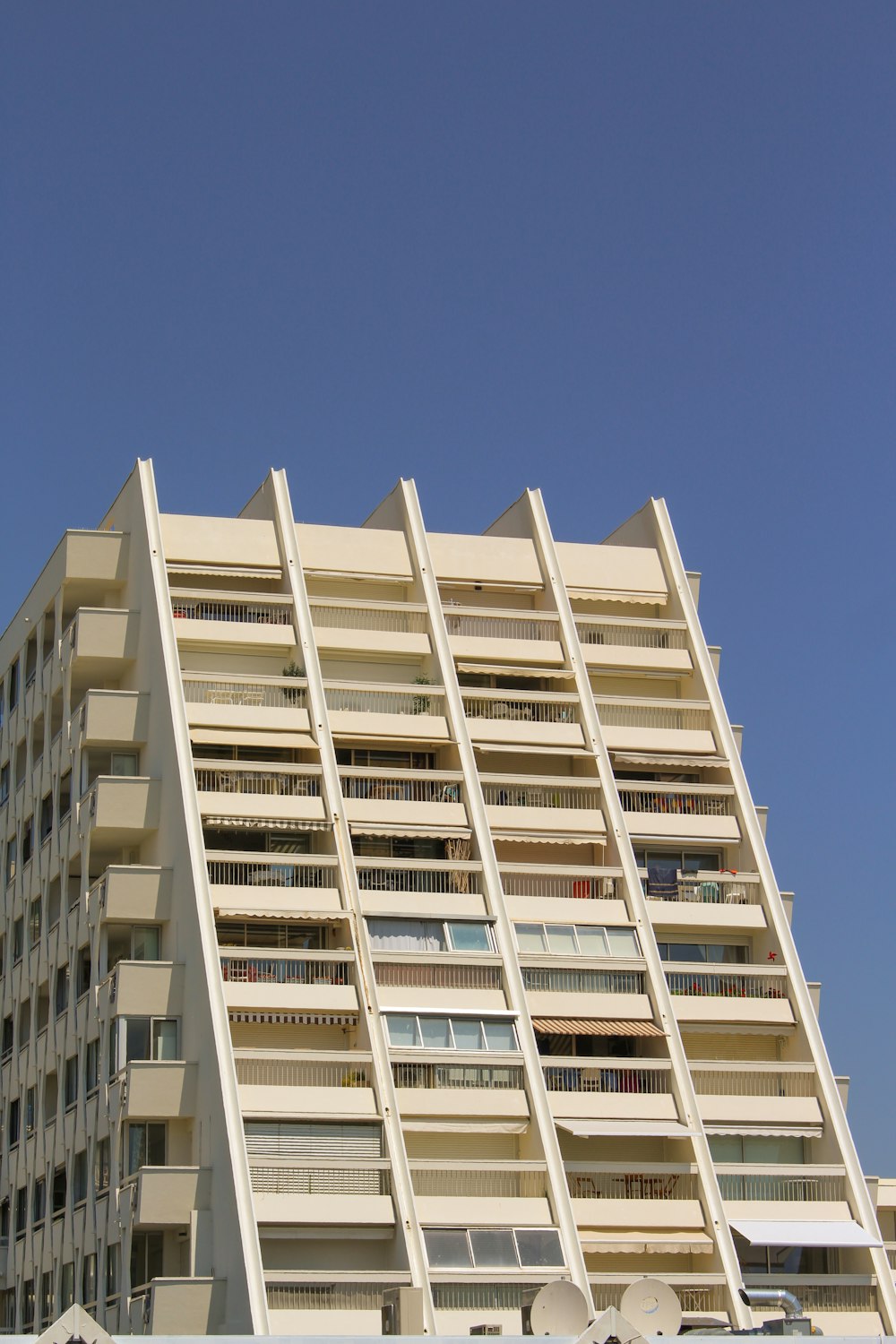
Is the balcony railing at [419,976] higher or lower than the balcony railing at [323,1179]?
higher

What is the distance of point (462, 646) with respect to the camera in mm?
59906

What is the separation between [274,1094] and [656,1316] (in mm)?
13149

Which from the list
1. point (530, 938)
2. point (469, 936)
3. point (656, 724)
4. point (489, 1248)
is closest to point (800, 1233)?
point (489, 1248)

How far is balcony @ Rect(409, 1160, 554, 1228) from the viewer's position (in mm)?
47625

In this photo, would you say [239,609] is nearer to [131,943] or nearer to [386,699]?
[386,699]

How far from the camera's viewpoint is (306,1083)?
4909cm

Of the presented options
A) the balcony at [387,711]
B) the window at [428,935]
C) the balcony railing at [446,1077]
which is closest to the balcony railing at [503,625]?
the balcony at [387,711]

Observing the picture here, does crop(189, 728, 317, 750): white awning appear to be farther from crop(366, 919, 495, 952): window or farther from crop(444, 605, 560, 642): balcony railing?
crop(444, 605, 560, 642): balcony railing

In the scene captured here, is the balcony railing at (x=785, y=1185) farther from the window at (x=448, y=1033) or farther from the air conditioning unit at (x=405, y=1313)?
the air conditioning unit at (x=405, y=1313)

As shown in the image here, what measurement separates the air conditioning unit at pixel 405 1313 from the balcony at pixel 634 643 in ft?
73.2

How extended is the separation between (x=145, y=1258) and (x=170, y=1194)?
144 inches

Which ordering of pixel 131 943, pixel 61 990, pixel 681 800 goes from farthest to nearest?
pixel 681 800
pixel 61 990
pixel 131 943

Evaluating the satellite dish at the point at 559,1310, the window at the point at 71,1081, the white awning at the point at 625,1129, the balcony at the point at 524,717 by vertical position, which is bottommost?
the satellite dish at the point at 559,1310

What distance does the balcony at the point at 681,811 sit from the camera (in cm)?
5791
